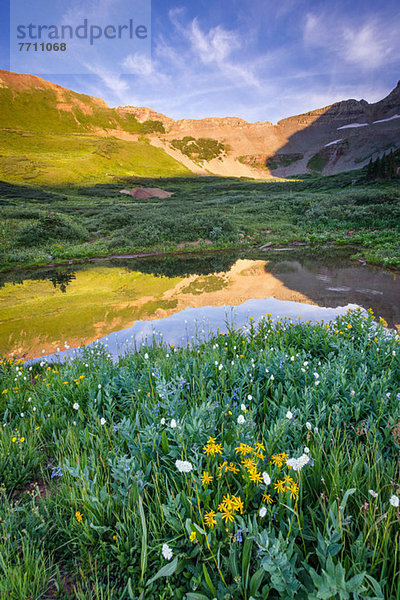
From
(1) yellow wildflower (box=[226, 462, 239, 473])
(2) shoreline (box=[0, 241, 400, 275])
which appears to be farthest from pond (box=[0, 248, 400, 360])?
(1) yellow wildflower (box=[226, 462, 239, 473])

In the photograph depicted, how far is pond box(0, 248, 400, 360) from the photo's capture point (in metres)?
7.88

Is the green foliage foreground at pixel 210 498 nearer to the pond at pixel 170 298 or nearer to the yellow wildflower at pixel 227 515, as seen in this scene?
the yellow wildflower at pixel 227 515

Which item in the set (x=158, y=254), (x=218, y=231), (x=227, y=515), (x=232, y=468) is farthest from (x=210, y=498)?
(x=218, y=231)

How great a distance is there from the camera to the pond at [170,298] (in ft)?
25.9

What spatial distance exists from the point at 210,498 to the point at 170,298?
9185mm

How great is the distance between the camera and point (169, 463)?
2.51 metres

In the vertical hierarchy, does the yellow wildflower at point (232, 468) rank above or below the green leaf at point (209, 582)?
above

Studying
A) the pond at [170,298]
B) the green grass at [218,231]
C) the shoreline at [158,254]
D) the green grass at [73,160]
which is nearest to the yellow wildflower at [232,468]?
the pond at [170,298]

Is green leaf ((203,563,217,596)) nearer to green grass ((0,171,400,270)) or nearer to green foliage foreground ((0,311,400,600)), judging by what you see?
green foliage foreground ((0,311,400,600))

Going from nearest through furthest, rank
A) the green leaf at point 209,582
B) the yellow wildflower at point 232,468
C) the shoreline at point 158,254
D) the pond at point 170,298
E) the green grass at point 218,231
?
the green leaf at point 209,582 < the yellow wildflower at point 232,468 < the pond at point 170,298 < the shoreline at point 158,254 < the green grass at point 218,231

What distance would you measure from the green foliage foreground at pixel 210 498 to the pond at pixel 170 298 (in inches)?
105

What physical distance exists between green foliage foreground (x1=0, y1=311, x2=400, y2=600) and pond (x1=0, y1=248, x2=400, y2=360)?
2.68 metres

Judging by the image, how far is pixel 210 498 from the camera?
82.7 inches

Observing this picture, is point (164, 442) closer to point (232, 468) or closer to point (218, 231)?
point (232, 468)
